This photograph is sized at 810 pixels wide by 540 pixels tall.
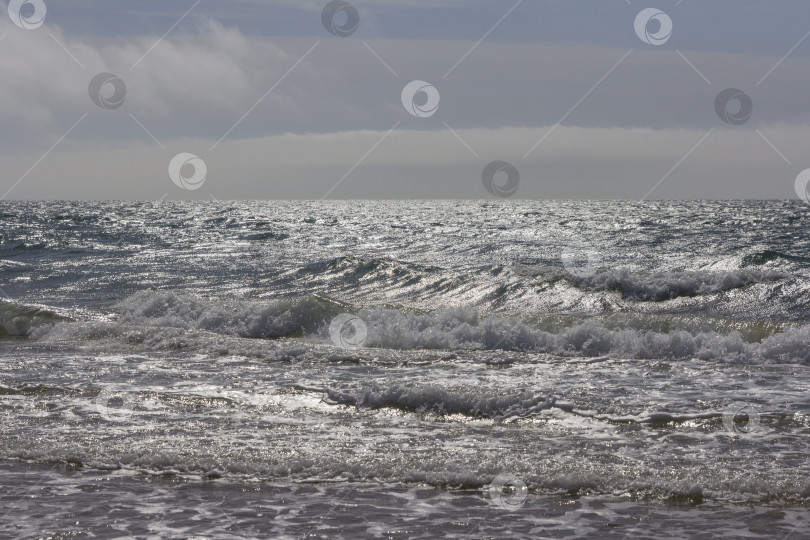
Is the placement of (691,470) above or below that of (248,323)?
below

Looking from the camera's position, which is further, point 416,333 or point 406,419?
point 416,333

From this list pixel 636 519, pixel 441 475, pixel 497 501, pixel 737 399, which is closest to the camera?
pixel 636 519

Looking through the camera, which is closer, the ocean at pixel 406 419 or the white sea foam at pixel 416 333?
the ocean at pixel 406 419

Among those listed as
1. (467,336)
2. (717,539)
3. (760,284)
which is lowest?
(717,539)

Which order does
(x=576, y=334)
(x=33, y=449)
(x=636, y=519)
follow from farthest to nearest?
(x=576, y=334) < (x=33, y=449) < (x=636, y=519)

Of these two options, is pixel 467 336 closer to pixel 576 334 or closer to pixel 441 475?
pixel 576 334

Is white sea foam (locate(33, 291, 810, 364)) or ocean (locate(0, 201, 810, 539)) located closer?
ocean (locate(0, 201, 810, 539))

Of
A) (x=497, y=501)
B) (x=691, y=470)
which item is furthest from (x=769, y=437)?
(x=497, y=501)

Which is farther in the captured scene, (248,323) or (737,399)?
(248,323)

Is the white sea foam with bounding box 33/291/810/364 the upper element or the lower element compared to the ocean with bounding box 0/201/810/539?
upper

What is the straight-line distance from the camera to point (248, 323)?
20953 millimetres

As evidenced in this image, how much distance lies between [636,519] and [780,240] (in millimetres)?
48699

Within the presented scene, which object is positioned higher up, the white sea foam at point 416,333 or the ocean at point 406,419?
the white sea foam at point 416,333

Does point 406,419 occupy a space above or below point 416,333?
below
